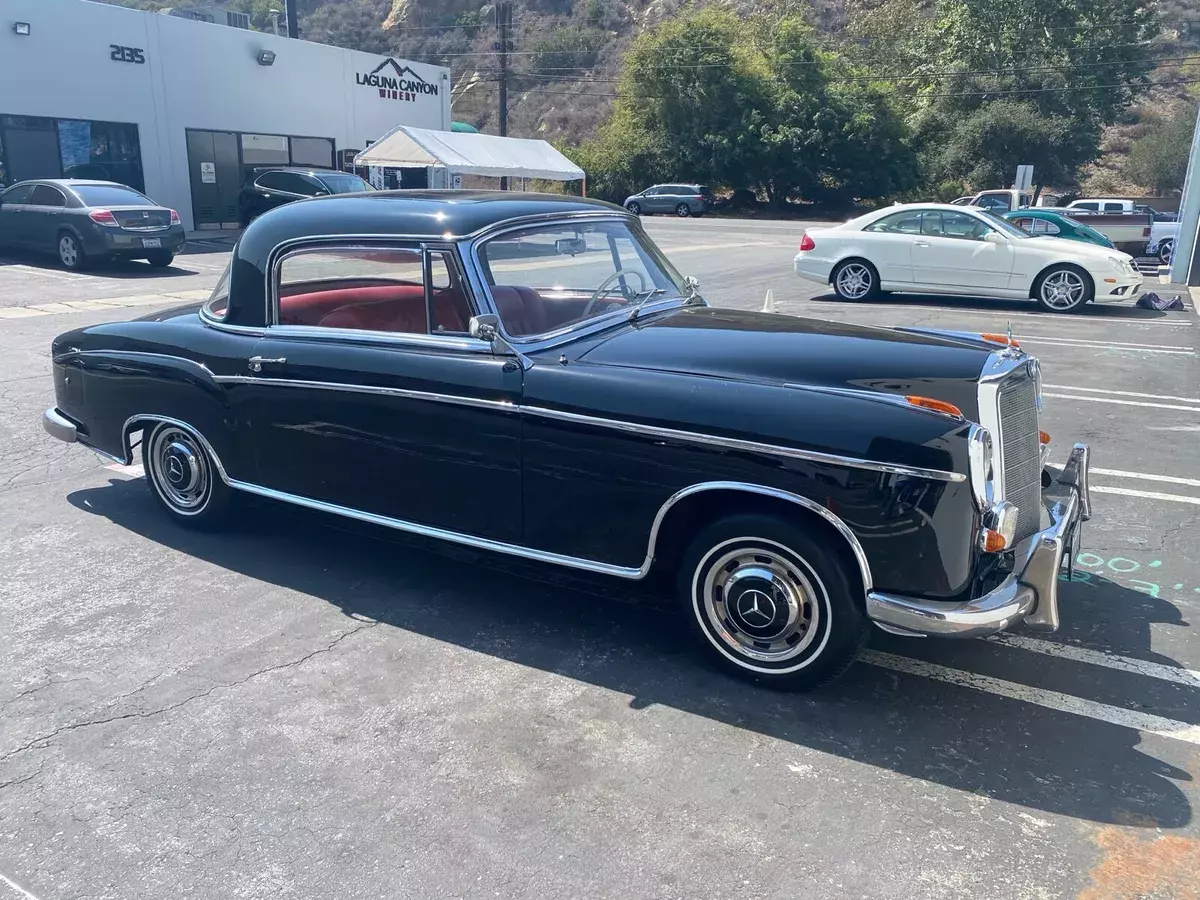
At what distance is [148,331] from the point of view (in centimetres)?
510

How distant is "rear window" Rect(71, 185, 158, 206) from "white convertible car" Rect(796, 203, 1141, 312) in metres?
11.5

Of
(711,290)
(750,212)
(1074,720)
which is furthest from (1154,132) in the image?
(1074,720)

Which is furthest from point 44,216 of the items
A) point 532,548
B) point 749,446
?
point 749,446

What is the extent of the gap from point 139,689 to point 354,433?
4.34 ft

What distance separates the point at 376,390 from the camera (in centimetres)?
418

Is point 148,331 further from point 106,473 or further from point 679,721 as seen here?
point 679,721

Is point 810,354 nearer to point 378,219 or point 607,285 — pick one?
point 607,285

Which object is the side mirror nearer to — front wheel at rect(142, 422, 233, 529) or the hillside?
front wheel at rect(142, 422, 233, 529)

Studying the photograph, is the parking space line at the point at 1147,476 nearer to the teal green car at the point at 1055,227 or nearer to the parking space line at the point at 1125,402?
the parking space line at the point at 1125,402

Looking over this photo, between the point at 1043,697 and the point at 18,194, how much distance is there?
18.6 metres

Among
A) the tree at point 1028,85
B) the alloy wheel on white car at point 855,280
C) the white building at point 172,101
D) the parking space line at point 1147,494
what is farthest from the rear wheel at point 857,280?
the tree at point 1028,85

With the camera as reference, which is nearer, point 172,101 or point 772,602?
point 772,602

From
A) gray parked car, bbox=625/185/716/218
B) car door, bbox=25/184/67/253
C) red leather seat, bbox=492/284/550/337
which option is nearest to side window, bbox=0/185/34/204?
car door, bbox=25/184/67/253

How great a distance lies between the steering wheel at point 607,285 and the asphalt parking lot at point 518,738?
3.93 feet
